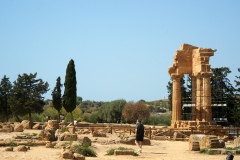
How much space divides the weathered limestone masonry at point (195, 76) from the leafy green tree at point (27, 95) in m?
21.1

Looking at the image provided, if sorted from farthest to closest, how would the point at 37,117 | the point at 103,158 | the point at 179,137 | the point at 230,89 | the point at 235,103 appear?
1. the point at 37,117
2. the point at 230,89
3. the point at 235,103
4. the point at 179,137
5. the point at 103,158

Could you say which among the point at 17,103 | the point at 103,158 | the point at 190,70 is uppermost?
the point at 190,70

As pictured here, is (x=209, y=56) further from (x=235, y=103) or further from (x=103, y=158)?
(x=103, y=158)

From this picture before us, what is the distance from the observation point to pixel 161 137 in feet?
108

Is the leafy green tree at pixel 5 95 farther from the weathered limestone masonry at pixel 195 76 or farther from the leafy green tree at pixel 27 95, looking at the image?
the weathered limestone masonry at pixel 195 76

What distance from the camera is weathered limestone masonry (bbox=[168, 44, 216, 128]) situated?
123 ft

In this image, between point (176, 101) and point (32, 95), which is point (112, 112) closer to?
point (32, 95)

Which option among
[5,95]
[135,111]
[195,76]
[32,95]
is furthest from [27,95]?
[195,76]

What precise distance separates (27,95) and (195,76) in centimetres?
2486

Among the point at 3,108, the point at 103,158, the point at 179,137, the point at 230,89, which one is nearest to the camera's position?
the point at 103,158

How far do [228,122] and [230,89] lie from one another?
15.1ft

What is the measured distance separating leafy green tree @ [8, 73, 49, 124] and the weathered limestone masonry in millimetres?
21100

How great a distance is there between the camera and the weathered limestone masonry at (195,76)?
3758 centimetres

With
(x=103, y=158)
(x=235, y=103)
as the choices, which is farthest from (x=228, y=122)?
(x=103, y=158)
